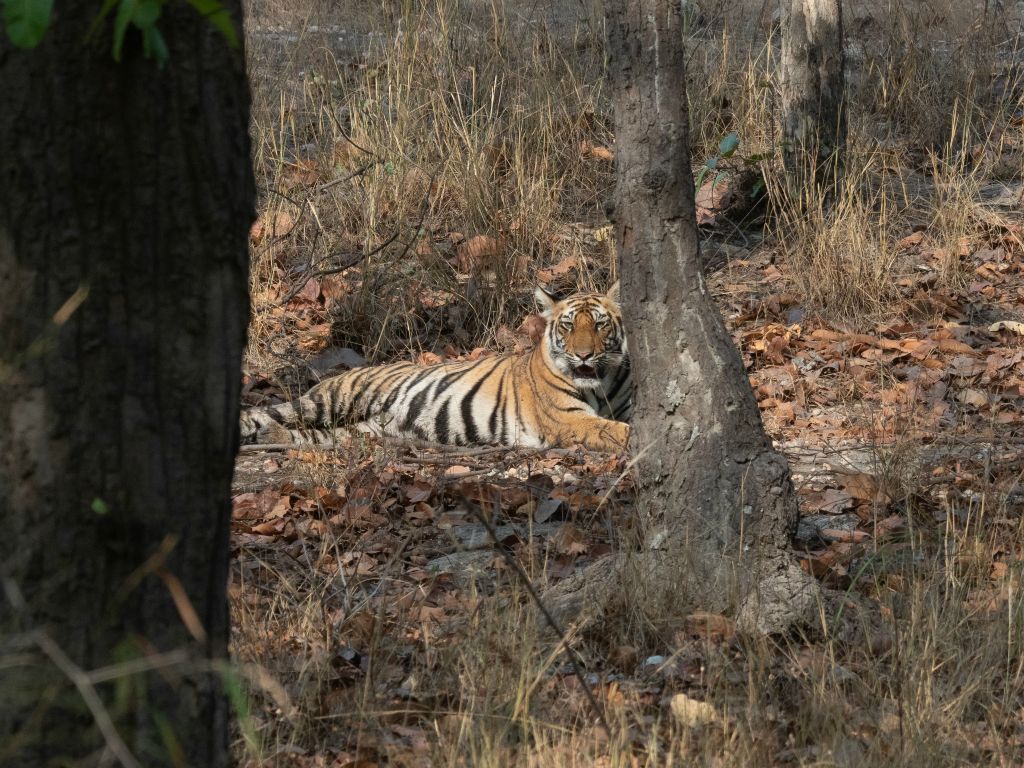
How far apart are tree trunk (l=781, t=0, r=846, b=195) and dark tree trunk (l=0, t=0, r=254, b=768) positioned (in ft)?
20.1

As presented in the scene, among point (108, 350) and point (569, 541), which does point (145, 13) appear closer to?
point (108, 350)

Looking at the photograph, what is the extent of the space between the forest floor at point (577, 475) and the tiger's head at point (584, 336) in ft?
2.44

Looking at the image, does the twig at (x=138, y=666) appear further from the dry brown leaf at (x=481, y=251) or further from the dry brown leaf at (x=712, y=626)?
the dry brown leaf at (x=481, y=251)

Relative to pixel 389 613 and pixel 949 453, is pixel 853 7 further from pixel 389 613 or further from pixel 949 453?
pixel 389 613

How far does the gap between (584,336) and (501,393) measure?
2.02 ft

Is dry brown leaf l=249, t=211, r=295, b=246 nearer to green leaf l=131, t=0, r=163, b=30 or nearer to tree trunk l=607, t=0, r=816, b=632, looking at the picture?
tree trunk l=607, t=0, r=816, b=632

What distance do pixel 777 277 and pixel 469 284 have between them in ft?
6.12

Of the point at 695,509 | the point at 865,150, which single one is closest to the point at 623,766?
the point at 695,509

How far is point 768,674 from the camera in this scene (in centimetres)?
292

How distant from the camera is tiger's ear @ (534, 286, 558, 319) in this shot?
257 inches

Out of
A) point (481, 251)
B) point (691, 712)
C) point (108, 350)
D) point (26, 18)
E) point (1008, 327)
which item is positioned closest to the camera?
point (26, 18)

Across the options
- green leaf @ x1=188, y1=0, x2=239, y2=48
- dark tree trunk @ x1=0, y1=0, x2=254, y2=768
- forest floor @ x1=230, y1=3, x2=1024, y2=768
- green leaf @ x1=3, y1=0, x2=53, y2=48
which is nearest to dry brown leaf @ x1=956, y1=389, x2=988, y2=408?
forest floor @ x1=230, y1=3, x2=1024, y2=768

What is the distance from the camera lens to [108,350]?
175 centimetres

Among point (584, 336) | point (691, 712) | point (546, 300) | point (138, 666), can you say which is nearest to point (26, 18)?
point (138, 666)
